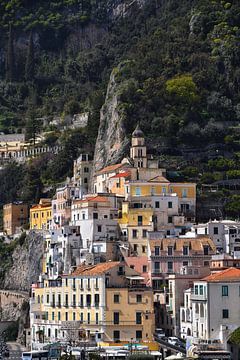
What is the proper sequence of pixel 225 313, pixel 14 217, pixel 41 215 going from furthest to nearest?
pixel 14 217
pixel 41 215
pixel 225 313

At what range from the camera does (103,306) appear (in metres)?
124

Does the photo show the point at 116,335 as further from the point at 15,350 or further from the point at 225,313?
the point at 15,350

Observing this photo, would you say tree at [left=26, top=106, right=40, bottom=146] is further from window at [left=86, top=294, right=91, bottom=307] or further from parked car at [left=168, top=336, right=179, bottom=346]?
parked car at [left=168, top=336, right=179, bottom=346]

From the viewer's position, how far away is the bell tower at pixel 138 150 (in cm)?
14875

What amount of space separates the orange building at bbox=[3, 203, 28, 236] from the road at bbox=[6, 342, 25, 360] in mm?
29773

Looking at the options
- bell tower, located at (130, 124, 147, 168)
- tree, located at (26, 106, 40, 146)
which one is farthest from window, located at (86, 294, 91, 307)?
tree, located at (26, 106, 40, 146)

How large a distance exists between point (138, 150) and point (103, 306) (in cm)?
2776

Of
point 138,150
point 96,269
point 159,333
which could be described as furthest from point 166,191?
point 159,333

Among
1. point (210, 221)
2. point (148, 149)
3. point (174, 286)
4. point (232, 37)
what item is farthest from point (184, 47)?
point (174, 286)

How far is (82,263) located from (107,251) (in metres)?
2.20

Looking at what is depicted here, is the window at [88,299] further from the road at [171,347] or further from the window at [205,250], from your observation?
the window at [205,250]

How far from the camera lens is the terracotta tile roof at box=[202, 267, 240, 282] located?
387 feet

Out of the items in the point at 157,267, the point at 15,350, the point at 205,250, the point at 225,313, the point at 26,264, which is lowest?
the point at 15,350

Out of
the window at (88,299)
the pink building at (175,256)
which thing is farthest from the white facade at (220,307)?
the pink building at (175,256)
